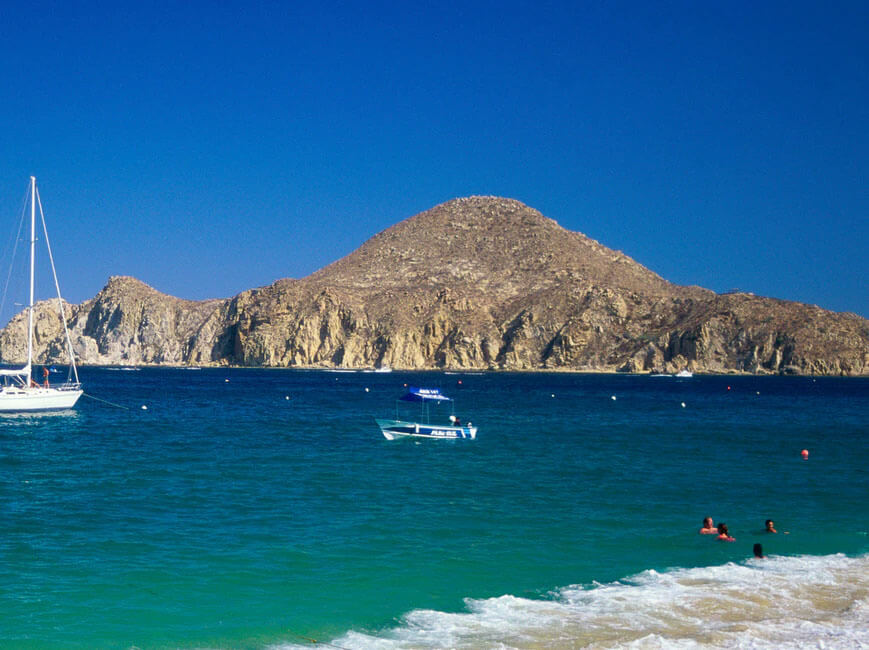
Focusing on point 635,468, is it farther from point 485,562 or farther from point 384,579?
point 384,579

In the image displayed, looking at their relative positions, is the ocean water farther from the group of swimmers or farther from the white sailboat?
the white sailboat

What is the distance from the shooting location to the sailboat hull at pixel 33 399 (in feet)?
174

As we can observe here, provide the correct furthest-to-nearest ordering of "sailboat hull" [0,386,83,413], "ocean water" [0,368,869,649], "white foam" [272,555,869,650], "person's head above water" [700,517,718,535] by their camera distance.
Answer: "sailboat hull" [0,386,83,413] < "person's head above water" [700,517,718,535] < "ocean water" [0,368,869,649] < "white foam" [272,555,869,650]

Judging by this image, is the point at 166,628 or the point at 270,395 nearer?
the point at 166,628

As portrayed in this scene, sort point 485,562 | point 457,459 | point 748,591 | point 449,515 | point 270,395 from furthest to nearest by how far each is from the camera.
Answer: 1. point 270,395
2. point 457,459
3. point 449,515
4. point 485,562
5. point 748,591

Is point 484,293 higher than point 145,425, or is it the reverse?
point 484,293

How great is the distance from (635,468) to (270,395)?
2219 inches

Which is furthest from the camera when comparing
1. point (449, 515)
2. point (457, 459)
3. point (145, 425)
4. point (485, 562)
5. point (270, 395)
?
point (270, 395)

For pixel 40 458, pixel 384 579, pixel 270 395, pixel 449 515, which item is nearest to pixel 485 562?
pixel 384 579

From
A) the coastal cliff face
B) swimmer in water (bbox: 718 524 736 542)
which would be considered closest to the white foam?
swimmer in water (bbox: 718 524 736 542)

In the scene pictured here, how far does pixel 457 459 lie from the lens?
120ft

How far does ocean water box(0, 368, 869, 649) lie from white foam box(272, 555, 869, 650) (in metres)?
0.06

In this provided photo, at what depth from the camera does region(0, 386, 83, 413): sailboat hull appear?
53.0m

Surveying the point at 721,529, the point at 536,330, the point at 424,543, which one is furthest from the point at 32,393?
the point at 536,330
